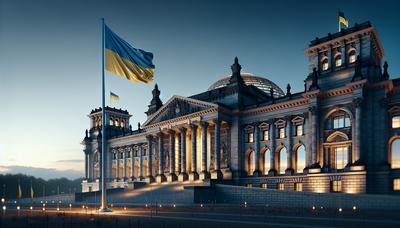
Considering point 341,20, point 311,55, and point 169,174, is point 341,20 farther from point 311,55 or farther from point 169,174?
point 169,174

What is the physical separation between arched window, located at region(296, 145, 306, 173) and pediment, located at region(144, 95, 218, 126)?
1752 cm

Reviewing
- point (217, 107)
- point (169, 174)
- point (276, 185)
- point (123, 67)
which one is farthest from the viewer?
point (169, 174)

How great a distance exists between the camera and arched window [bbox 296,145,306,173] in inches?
2341

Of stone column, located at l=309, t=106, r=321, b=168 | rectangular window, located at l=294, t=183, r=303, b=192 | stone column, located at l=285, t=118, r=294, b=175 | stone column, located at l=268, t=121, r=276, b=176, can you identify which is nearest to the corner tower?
stone column, located at l=309, t=106, r=321, b=168

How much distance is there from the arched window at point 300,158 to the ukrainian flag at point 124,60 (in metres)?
32.2

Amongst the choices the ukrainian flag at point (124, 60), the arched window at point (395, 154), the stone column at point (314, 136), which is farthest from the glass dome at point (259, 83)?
the ukrainian flag at point (124, 60)

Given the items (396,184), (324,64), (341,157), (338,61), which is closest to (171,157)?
(341,157)

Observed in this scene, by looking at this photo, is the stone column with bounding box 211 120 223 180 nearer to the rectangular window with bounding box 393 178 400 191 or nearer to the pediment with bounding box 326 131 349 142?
the pediment with bounding box 326 131 349 142

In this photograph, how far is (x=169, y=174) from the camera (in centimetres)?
7531

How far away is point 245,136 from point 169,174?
19278 millimetres

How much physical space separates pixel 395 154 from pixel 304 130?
14.5 m

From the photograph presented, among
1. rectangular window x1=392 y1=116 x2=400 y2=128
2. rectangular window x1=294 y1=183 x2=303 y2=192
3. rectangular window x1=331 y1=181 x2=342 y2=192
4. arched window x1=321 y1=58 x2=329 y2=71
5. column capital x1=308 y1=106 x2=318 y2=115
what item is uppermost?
arched window x1=321 y1=58 x2=329 y2=71

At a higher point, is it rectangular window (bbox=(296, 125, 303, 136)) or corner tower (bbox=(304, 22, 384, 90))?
corner tower (bbox=(304, 22, 384, 90))

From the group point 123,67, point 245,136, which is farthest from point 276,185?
point 123,67
